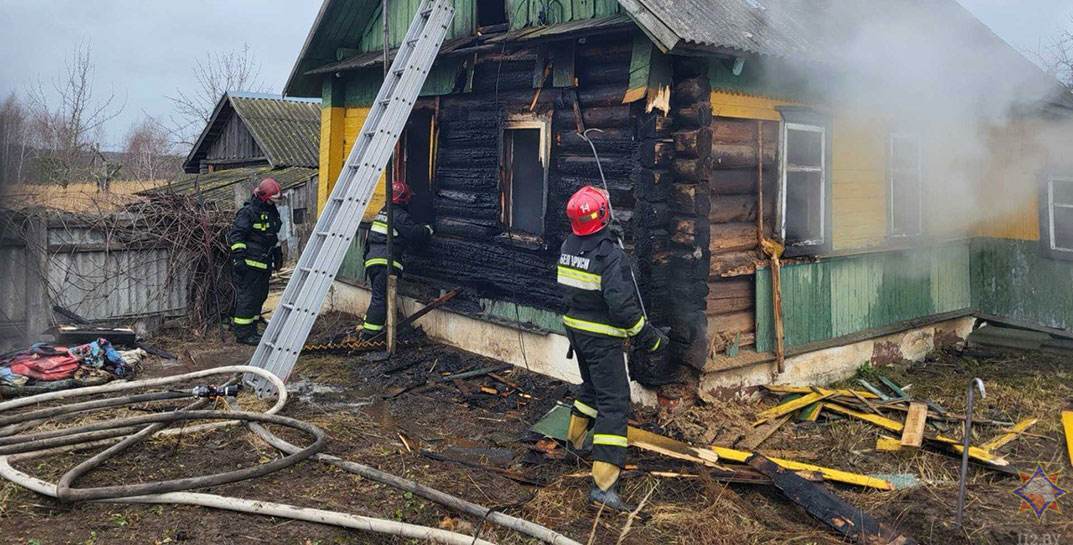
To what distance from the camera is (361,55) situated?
1040cm

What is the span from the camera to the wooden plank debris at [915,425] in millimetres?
6039

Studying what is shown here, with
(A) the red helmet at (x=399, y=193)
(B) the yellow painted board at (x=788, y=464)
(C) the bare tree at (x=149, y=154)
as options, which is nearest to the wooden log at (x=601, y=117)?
(A) the red helmet at (x=399, y=193)

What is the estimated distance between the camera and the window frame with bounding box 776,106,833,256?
7.16 metres

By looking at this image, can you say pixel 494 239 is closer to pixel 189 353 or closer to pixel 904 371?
pixel 189 353

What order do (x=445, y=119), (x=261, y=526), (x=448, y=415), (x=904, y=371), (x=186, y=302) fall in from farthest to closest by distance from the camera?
(x=186, y=302) < (x=445, y=119) < (x=904, y=371) < (x=448, y=415) < (x=261, y=526)

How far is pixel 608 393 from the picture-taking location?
206 inches

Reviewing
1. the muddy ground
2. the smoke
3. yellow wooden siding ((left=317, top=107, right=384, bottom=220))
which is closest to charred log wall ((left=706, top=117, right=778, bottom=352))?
the muddy ground

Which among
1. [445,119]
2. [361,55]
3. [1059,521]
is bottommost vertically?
[1059,521]

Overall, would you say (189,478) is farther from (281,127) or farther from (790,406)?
(281,127)

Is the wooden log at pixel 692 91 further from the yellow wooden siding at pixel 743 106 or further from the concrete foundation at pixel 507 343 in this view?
the concrete foundation at pixel 507 343

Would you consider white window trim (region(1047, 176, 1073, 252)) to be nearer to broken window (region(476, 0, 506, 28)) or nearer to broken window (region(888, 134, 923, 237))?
broken window (region(888, 134, 923, 237))

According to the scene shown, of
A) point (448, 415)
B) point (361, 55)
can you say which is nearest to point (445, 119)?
point (361, 55)

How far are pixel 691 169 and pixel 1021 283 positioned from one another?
18.9 ft

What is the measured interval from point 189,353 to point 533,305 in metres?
4.48
